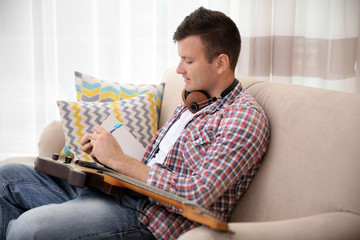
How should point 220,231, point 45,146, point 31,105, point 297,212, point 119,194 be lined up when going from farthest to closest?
point 31,105 < point 45,146 < point 119,194 < point 297,212 < point 220,231

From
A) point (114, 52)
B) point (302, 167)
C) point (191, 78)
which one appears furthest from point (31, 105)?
point (302, 167)

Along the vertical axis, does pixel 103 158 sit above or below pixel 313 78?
below

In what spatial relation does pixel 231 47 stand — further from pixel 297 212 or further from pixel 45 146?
pixel 45 146

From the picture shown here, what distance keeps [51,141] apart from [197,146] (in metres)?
1.03

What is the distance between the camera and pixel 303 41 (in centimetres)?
295

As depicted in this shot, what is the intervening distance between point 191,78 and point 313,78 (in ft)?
5.02

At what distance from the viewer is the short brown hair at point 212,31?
1639 millimetres

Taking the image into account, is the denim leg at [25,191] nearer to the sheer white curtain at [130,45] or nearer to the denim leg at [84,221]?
the denim leg at [84,221]

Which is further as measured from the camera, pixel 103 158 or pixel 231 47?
pixel 231 47

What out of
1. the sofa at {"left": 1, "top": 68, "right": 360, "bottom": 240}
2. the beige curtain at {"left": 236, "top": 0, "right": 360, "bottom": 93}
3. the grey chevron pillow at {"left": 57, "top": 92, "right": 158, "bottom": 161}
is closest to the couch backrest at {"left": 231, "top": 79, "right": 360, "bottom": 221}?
the sofa at {"left": 1, "top": 68, "right": 360, "bottom": 240}

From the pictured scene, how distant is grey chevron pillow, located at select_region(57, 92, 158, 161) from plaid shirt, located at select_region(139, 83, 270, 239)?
0.59 m

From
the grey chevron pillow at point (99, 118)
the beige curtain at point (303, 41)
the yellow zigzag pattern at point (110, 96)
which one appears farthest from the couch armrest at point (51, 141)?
the beige curtain at point (303, 41)

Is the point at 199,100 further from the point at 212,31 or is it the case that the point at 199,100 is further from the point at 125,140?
the point at 125,140

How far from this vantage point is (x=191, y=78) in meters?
1.68
